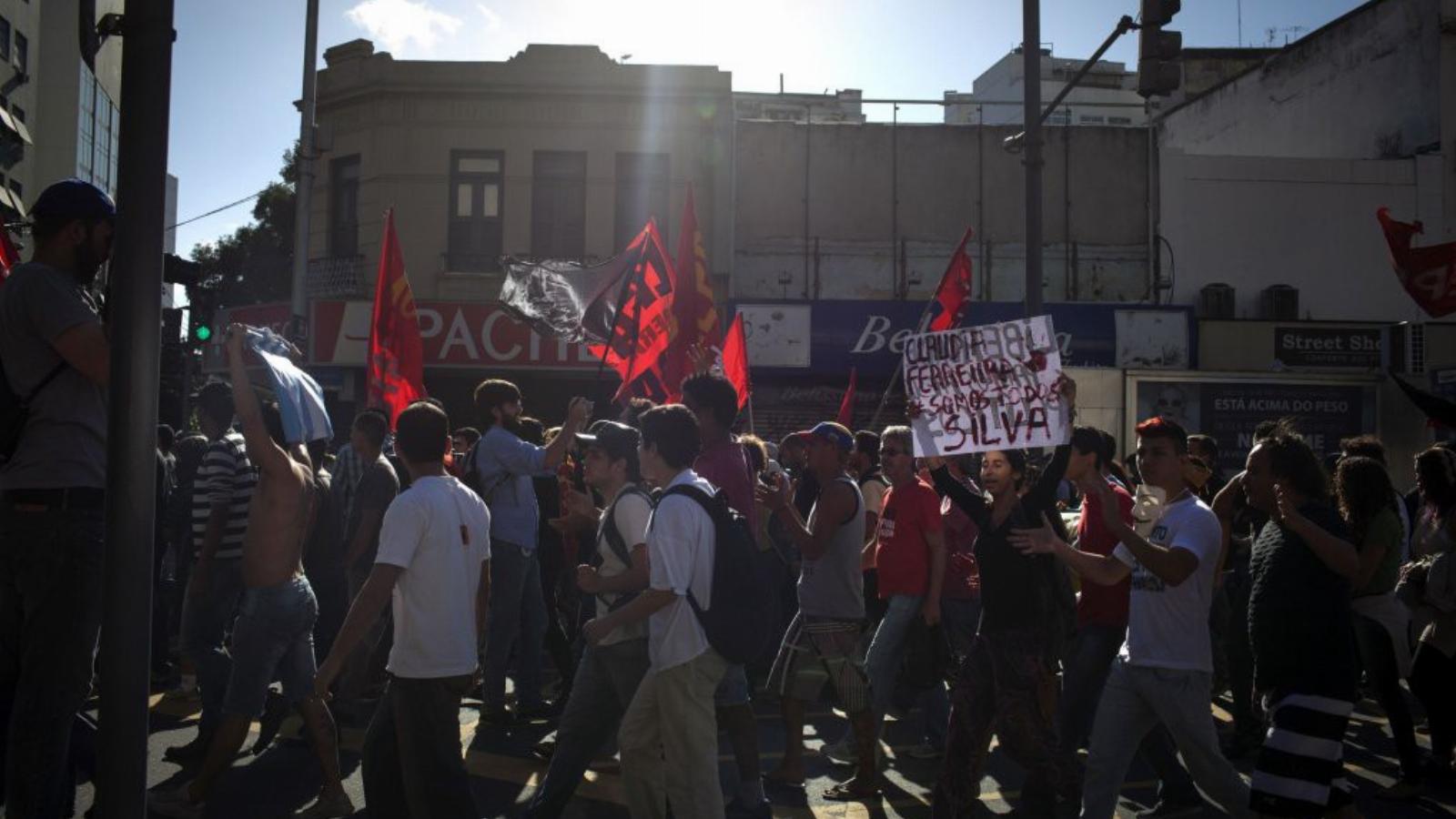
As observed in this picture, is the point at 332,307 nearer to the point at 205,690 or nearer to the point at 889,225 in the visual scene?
the point at 889,225

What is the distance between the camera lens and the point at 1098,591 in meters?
6.03

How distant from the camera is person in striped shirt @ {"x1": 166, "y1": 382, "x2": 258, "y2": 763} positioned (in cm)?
608

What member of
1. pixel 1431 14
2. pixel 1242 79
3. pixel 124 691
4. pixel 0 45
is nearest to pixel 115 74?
pixel 0 45

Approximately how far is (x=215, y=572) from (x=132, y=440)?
13.5 ft

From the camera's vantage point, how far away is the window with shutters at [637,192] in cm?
2056

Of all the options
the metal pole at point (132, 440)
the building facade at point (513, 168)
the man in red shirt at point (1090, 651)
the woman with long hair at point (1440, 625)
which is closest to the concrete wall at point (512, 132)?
the building facade at point (513, 168)

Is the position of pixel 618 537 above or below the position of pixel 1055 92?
below

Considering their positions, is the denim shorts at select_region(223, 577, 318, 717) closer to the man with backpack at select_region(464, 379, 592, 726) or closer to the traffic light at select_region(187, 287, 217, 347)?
the man with backpack at select_region(464, 379, 592, 726)

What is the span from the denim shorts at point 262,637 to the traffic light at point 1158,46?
29.9ft

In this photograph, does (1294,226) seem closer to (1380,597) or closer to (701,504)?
(1380,597)

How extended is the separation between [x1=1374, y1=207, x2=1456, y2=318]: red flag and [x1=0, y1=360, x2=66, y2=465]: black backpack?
1167cm

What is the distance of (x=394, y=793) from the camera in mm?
4410

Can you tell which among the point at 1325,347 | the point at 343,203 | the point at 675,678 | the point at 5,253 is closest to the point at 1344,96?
the point at 1325,347

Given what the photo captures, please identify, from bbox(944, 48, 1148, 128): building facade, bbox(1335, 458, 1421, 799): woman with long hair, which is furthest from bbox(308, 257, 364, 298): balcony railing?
bbox(944, 48, 1148, 128): building facade
